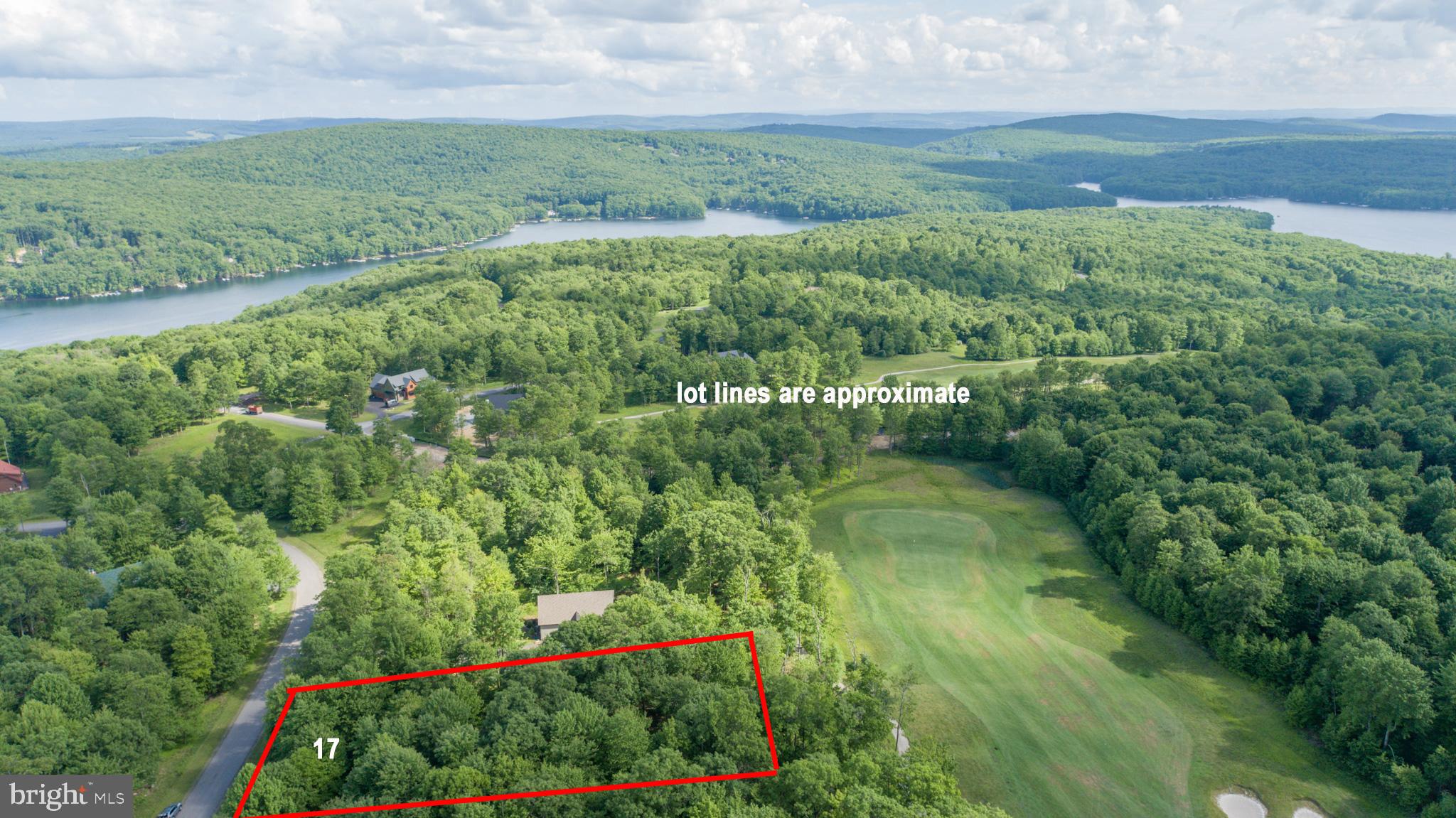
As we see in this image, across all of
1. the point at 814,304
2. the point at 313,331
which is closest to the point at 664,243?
the point at 814,304

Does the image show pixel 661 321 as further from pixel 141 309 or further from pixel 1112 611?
pixel 141 309

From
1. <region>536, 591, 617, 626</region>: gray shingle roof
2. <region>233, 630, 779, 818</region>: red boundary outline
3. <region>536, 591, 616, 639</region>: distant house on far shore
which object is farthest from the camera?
<region>536, 591, 617, 626</region>: gray shingle roof

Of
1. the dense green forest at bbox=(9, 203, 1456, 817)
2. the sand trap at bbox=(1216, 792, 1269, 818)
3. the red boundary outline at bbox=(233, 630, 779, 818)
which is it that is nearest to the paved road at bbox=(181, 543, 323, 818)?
the red boundary outline at bbox=(233, 630, 779, 818)

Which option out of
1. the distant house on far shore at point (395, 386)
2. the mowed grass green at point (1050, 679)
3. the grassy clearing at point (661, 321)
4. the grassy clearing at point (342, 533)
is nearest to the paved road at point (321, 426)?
the distant house on far shore at point (395, 386)

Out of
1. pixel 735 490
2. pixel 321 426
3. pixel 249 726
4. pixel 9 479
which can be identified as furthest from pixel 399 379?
pixel 249 726

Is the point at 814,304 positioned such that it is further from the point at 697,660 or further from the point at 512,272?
the point at 697,660

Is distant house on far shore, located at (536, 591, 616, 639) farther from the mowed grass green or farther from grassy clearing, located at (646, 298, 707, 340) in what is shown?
grassy clearing, located at (646, 298, 707, 340)
